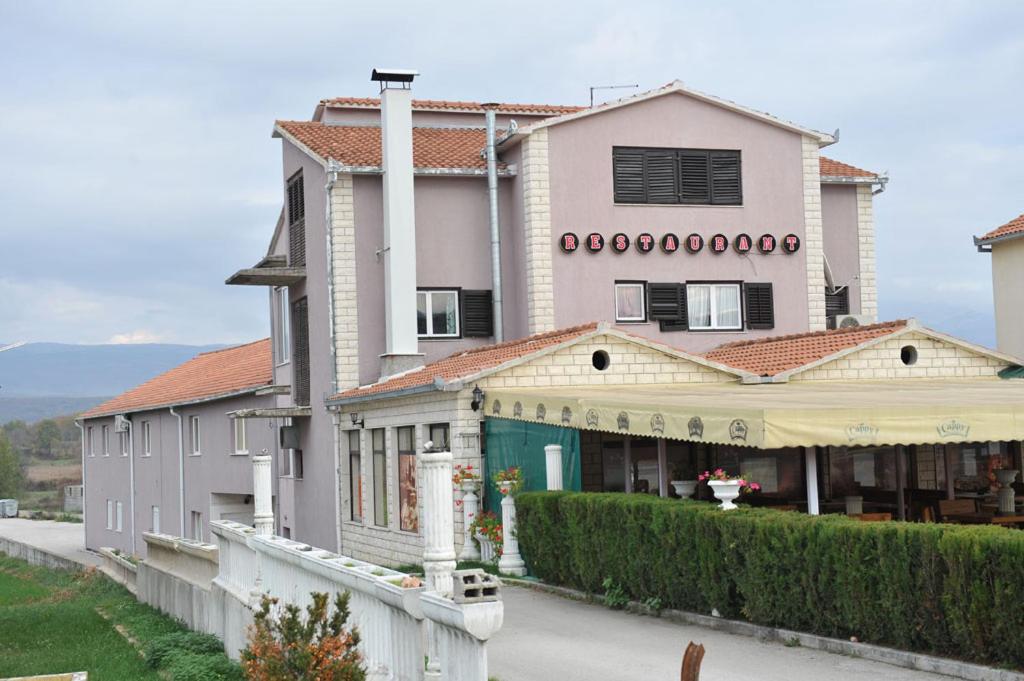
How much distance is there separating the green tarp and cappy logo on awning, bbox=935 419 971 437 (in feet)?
18.4

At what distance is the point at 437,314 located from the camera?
2936 cm

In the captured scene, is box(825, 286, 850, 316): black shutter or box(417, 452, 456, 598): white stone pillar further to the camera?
box(825, 286, 850, 316): black shutter

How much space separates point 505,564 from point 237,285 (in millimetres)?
14976

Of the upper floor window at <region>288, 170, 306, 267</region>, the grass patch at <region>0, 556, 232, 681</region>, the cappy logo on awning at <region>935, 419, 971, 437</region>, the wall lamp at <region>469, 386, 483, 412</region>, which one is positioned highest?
the upper floor window at <region>288, 170, 306, 267</region>

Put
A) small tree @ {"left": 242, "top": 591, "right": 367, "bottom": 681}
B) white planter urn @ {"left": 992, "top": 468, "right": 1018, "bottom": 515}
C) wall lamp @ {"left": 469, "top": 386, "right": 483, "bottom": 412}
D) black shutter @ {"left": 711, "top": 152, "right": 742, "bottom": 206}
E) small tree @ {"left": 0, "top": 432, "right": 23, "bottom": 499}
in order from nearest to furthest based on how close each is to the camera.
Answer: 1. small tree @ {"left": 242, "top": 591, "right": 367, "bottom": 681}
2. white planter urn @ {"left": 992, "top": 468, "right": 1018, "bottom": 515}
3. wall lamp @ {"left": 469, "top": 386, "right": 483, "bottom": 412}
4. black shutter @ {"left": 711, "top": 152, "right": 742, "bottom": 206}
5. small tree @ {"left": 0, "top": 432, "right": 23, "bottom": 499}

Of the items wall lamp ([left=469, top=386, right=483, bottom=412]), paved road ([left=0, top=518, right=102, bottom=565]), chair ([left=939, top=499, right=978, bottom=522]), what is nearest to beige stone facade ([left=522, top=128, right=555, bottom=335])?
wall lamp ([left=469, top=386, right=483, bottom=412])

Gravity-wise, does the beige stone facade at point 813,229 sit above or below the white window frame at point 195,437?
above

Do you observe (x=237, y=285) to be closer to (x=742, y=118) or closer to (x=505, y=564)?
(x=742, y=118)

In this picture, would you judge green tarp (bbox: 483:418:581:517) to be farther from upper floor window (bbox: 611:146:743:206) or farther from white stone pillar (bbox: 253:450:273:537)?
upper floor window (bbox: 611:146:743:206)

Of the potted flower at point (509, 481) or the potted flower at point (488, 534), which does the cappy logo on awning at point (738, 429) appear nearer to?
the potted flower at point (509, 481)

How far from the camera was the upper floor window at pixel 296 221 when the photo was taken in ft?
104

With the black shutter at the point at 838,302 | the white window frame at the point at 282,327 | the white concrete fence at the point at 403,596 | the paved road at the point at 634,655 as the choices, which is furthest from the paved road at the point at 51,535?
the paved road at the point at 634,655

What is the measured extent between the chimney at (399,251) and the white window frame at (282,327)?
508 centimetres

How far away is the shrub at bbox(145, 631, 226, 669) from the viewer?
1781 cm
